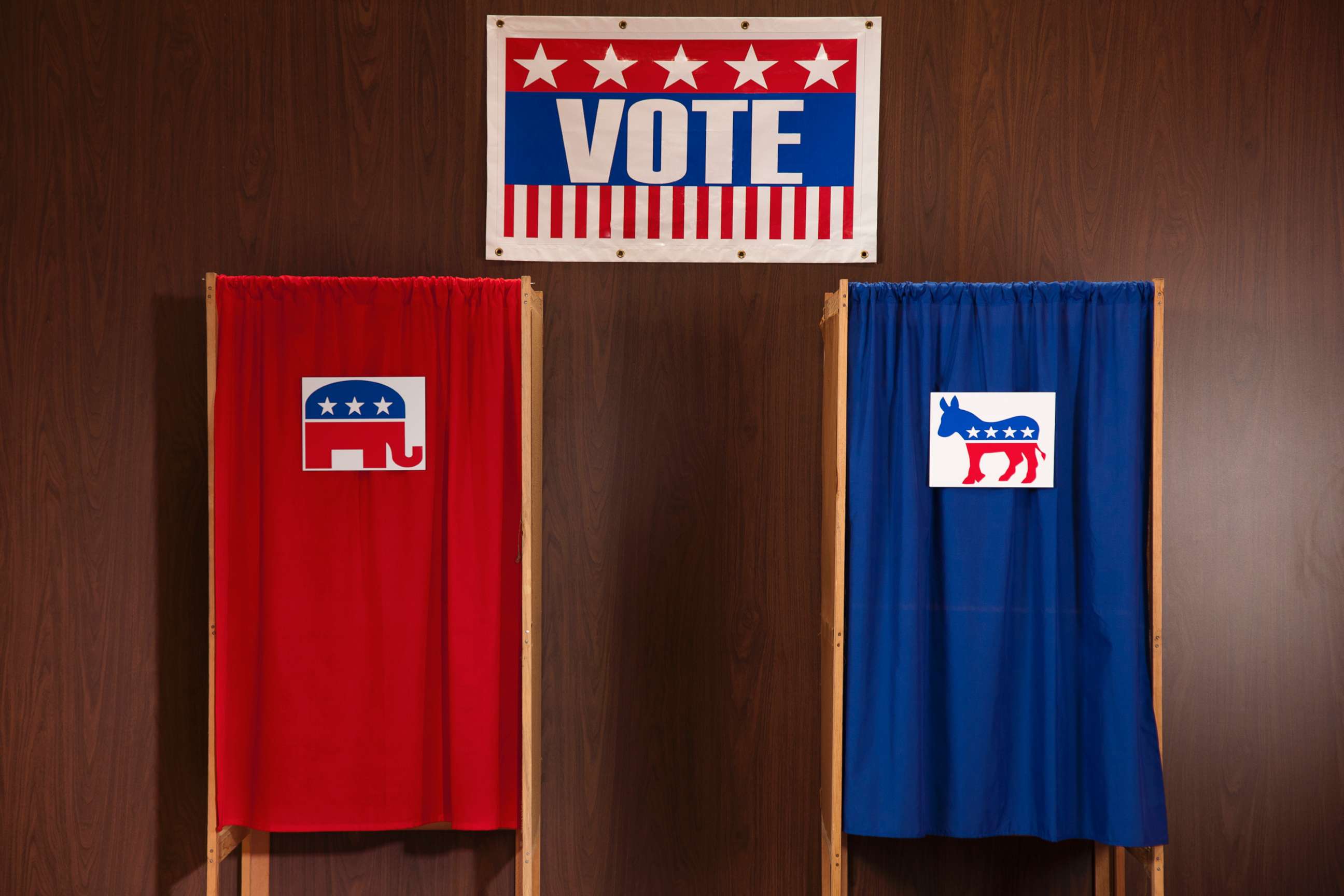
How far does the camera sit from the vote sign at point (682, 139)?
230 cm

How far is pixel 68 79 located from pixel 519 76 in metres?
1.30

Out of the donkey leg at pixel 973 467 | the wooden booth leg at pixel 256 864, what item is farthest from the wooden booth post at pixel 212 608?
the donkey leg at pixel 973 467

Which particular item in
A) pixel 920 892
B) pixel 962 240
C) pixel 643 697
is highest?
pixel 962 240

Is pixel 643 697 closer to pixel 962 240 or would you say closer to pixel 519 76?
pixel 962 240

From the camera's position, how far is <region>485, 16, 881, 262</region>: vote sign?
90.4 inches

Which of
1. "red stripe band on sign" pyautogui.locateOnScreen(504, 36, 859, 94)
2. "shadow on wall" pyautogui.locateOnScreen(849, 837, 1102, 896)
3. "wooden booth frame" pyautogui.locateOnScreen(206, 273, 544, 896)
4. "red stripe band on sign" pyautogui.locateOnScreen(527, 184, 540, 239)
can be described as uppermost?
"red stripe band on sign" pyautogui.locateOnScreen(504, 36, 859, 94)

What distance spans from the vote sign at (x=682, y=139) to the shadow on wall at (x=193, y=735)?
39.8 inches

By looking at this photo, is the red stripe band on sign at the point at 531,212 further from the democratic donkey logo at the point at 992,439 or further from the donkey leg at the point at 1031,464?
the donkey leg at the point at 1031,464

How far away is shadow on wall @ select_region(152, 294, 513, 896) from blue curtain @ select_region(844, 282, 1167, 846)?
1175mm

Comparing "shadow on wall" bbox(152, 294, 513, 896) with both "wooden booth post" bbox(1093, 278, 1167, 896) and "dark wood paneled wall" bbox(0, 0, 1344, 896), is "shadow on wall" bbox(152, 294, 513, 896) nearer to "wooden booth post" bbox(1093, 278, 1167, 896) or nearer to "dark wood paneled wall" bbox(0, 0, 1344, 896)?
"dark wood paneled wall" bbox(0, 0, 1344, 896)

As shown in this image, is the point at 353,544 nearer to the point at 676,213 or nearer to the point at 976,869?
the point at 676,213

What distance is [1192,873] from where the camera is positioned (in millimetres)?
2312

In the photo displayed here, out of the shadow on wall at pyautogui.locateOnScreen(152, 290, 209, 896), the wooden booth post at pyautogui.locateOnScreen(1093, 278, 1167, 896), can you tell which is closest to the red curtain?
the shadow on wall at pyautogui.locateOnScreen(152, 290, 209, 896)

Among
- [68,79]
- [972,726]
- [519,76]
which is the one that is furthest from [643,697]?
[68,79]
